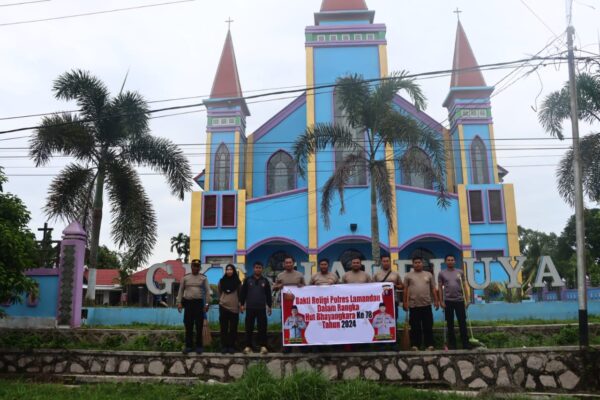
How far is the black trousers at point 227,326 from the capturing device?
9.27 meters

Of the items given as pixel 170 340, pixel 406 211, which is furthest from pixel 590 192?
pixel 170 340

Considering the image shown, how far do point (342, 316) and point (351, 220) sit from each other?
1272 cm

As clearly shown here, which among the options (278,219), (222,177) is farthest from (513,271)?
(222,177)

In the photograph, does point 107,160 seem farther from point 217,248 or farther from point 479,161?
point 479,161

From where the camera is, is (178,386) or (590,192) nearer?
(178,386)

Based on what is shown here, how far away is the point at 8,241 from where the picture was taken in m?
9.21

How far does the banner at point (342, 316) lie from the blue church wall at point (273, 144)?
15227 mm

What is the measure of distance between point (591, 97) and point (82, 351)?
14.5m

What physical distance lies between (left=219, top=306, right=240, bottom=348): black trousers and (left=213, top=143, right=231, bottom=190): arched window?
14.2m

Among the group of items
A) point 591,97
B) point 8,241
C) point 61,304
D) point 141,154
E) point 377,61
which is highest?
point 377,61

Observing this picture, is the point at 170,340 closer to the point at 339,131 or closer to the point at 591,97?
the point at 339,131

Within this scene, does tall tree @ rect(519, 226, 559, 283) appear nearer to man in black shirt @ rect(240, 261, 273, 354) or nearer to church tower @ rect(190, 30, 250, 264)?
church tower @ rect(190, 30, 250, 264)

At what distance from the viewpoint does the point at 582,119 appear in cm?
1580

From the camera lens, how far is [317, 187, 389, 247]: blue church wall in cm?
2136
